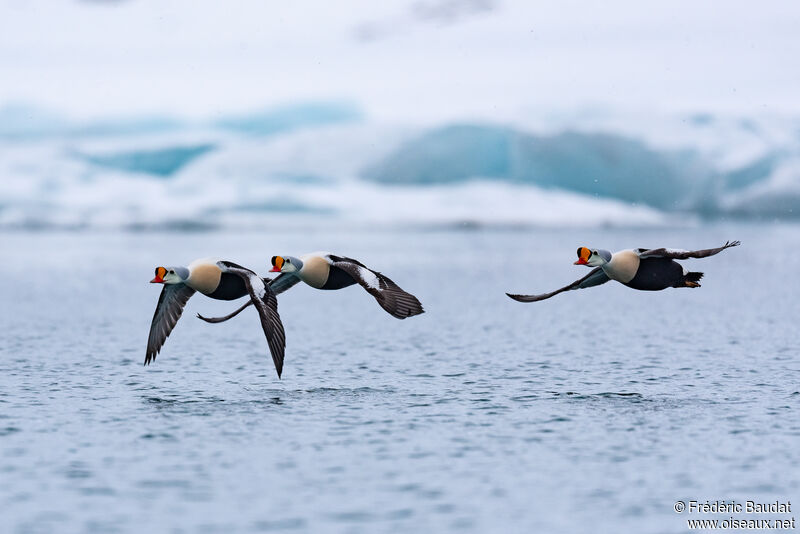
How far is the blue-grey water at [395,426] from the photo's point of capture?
1856 centimetres

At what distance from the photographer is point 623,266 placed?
24781mm

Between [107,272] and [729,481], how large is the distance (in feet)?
295

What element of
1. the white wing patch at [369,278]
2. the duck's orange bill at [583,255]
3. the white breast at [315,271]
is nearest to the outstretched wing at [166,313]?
the white breast at [315,271]

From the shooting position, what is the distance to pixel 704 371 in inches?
1388

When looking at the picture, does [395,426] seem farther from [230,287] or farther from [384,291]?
[230,287]

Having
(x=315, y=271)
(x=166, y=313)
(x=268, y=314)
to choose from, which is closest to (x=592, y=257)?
(x=315, y=271)

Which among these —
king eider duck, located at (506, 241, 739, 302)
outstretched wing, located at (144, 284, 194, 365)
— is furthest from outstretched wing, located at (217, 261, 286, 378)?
king eider duck, located at (506, 241, 739, 302)

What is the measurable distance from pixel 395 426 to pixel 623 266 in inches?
218

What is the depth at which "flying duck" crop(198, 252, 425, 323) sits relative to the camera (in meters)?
22.8

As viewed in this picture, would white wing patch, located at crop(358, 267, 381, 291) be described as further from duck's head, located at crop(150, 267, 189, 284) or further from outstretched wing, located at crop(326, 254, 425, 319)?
duck's head, located at crop(150, 267, 189, 284)

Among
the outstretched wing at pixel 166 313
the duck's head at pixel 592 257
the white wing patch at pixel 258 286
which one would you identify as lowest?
the outstretched wing at pixel 166 313

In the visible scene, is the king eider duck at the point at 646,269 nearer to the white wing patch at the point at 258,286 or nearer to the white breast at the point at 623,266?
the white breast at the point at 623,266

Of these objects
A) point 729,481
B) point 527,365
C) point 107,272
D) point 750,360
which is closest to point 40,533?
point 729,481

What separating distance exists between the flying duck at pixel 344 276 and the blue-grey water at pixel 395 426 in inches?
105
